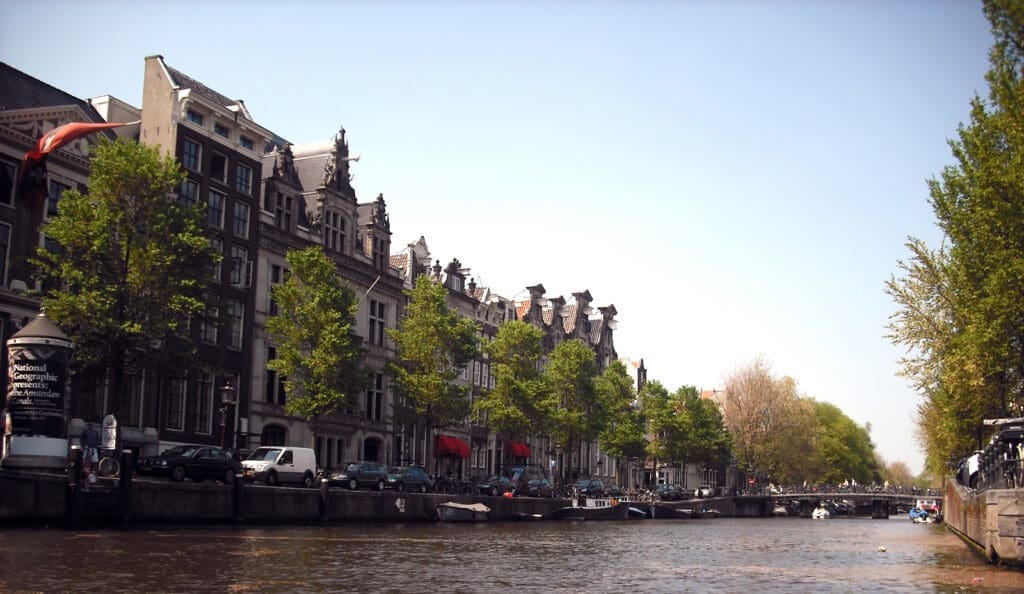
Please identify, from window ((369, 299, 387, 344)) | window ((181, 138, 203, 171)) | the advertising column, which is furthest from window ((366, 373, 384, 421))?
the advertising column

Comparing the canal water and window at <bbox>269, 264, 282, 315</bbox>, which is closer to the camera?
the canal water

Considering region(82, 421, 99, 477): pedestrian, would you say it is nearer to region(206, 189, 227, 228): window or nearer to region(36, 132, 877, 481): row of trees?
region(36, 132, 877, 481): row of trees

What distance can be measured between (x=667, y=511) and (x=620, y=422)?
9.88 m

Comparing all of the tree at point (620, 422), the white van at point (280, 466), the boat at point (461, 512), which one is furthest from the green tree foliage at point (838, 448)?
the white van at point (280, 466)

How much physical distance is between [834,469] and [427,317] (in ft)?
403

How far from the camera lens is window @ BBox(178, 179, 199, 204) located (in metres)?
56.8

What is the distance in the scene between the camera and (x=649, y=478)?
5738 inches

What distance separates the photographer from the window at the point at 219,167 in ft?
196

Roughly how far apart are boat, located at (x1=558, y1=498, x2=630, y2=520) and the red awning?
11597mm

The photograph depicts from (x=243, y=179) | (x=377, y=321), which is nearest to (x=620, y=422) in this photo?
(x=377, y=321)

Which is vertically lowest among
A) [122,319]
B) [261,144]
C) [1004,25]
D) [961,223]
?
[122,319]

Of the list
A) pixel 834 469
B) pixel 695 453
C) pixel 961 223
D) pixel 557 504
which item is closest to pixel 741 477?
pixel 834 469

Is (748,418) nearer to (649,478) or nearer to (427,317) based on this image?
(649,478)

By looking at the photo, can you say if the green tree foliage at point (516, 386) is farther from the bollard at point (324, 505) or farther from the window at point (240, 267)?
the bollard at point (324, 505)
